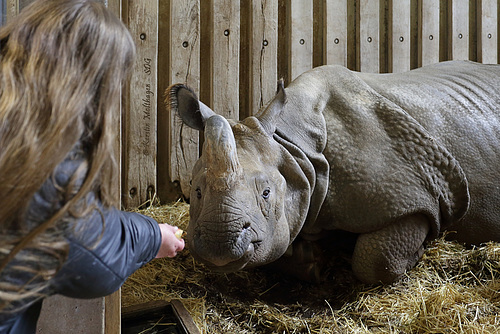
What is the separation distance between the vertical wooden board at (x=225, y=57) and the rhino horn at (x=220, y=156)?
4.94 ft

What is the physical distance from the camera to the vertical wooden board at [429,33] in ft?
15.2

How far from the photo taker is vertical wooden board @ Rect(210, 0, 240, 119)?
13.3 feet

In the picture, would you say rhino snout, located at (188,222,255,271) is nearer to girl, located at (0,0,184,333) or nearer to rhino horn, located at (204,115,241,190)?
rhino horn, located at (204,115,241,190)

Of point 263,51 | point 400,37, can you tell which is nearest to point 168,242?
point 263,51

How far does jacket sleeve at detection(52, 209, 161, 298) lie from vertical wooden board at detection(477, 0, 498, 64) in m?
4.38

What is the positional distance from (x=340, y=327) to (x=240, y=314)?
1.80ft

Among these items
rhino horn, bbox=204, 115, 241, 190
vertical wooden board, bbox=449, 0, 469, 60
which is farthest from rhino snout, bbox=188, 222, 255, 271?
vertical wooden board, bbox=449, 0, 469, 60

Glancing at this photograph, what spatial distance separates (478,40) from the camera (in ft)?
16.0

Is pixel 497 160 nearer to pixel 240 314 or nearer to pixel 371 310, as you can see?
pixel 371 310

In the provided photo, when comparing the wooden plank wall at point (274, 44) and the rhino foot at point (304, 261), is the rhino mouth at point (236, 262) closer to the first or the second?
the rhino foot at point (304, 261)

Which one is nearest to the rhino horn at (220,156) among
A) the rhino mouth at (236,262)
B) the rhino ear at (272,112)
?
the rhino mouth at (236,262)

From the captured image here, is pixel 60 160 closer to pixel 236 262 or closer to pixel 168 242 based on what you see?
pixel 168 242

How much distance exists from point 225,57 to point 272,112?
1219mm

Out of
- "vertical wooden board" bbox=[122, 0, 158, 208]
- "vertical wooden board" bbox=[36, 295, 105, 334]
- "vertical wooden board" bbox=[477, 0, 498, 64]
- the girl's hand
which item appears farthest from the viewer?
"vertical wooden board" bbox=[477, 0, 498, 64]
